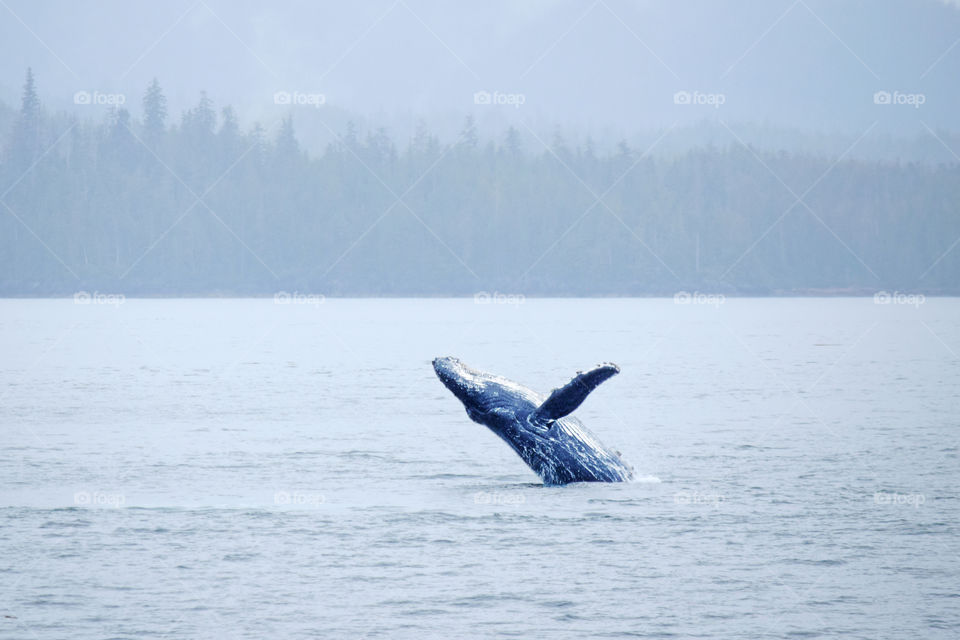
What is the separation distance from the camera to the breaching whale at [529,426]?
57.8 ft

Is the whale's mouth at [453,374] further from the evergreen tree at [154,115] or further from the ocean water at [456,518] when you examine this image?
the evergreen tree at [154,115]

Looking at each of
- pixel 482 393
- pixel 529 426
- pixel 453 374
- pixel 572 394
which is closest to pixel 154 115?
pixel 453 374

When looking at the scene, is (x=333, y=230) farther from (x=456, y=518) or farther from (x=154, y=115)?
(x=456, y=518)

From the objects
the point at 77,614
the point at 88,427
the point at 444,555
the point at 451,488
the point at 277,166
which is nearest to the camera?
the point at 77,614

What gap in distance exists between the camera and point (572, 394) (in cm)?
1588

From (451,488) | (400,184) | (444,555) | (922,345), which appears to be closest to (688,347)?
(922,345)

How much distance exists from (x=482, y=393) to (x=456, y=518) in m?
1.95

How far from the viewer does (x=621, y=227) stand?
190625mm

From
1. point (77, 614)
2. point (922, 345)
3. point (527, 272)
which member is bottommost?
point (77, 614)

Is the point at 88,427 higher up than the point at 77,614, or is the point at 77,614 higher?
the point at 88,427

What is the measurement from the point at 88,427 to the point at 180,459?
5.74m

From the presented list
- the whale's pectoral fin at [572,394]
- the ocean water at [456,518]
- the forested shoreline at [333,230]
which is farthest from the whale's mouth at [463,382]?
the forested shoreline at [333,230]

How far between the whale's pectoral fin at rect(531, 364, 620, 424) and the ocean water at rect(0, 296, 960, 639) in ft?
4.65

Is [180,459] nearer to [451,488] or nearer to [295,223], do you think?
[451,488]
